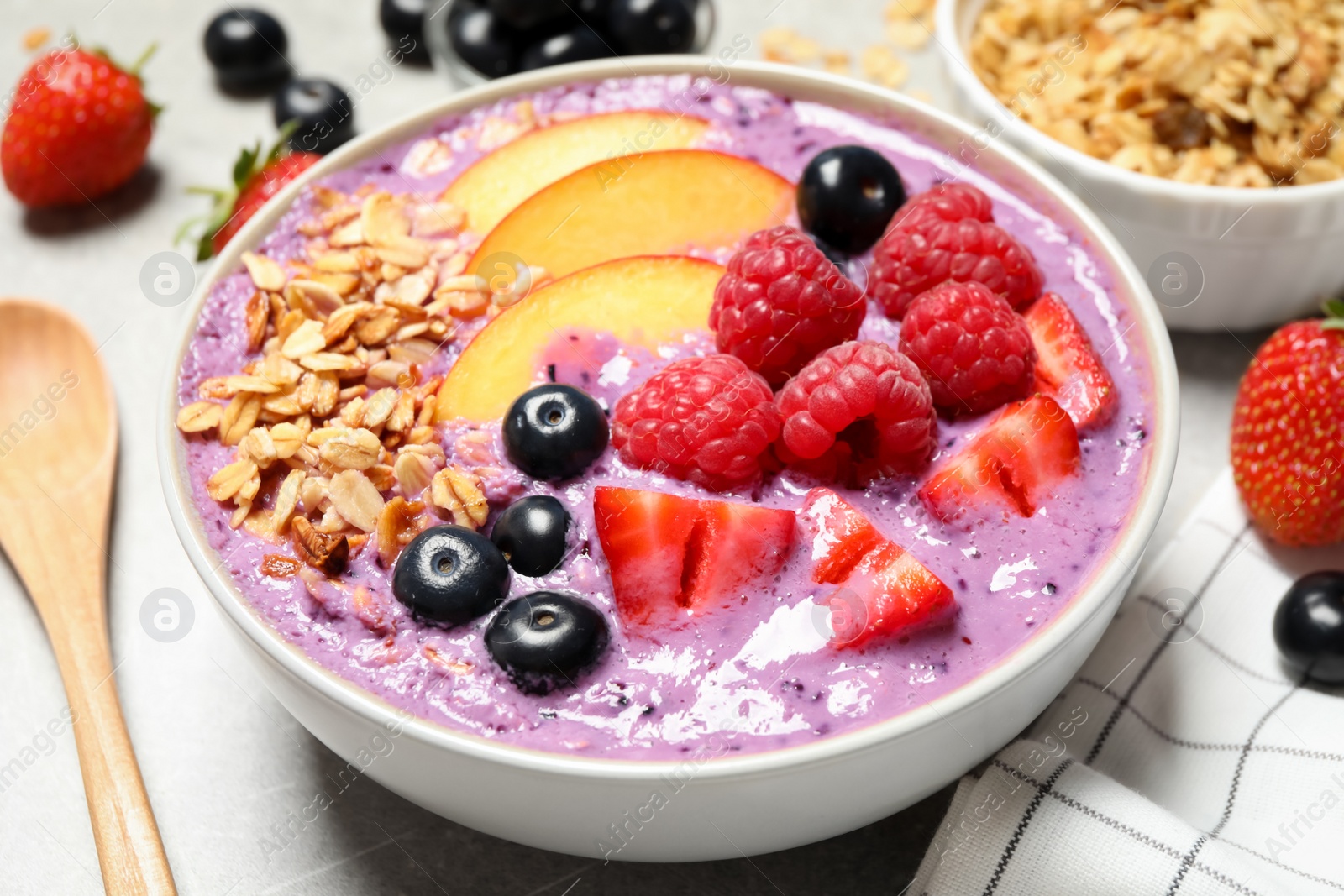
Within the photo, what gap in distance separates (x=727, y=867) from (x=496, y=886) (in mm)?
273

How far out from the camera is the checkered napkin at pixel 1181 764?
1.38 m

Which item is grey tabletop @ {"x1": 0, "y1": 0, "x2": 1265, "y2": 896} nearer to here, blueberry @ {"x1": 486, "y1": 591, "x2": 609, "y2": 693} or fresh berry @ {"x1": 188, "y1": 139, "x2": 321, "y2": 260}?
fresh berry @ {"x1": 188, "y1": 139, "x2": 321, "y2": 260}

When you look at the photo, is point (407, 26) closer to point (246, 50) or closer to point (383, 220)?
point (246, 50)

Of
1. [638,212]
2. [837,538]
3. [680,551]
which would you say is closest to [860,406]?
[837,538]

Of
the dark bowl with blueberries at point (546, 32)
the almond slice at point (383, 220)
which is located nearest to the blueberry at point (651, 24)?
the dark bowl with blueberries at point (546, 32)

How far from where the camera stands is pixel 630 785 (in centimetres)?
120

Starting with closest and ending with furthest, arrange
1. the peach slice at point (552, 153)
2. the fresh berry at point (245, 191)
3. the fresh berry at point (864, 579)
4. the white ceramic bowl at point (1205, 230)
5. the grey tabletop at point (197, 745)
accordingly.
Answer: the fresh berry at point (864, 579) < the grey tabletop at point (197, 745) < the peach slice at point (552, 153) < the white ceramic bowl at point (1205, 230) < the fresh berry at point (245, 191)

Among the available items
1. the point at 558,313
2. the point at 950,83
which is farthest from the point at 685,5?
the point at 558,313

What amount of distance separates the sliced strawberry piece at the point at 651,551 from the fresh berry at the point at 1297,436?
0.90 metres

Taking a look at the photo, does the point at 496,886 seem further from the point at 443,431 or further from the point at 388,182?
the point at 388,182

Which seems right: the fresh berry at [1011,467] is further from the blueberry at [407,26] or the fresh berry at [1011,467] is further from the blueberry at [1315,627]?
the blueberry at [407,26]

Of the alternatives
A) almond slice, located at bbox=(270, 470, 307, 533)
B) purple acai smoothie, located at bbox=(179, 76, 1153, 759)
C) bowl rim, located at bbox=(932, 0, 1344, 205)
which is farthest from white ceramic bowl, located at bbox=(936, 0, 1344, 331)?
almond slice, located at bbox=(270, 470, 307, 533)

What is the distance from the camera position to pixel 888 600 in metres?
1.31

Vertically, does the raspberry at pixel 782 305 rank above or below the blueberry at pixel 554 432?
above
